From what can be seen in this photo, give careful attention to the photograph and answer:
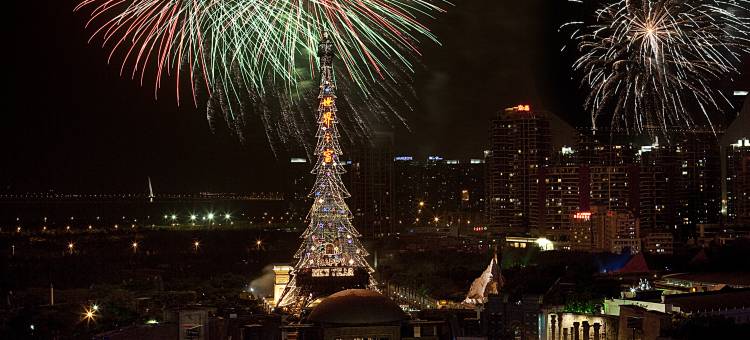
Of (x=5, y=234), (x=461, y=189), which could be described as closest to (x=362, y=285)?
(x=5, y=234)

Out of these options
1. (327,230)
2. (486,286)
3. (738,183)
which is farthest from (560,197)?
(327,230)

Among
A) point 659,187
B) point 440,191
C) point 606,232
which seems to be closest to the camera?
point 606,232

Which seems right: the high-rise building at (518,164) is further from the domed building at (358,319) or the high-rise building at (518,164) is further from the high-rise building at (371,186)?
the domed building at (358,319)

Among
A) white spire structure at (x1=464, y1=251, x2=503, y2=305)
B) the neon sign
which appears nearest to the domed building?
the neon sign

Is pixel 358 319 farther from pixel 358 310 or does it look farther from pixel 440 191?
pixel 440 191

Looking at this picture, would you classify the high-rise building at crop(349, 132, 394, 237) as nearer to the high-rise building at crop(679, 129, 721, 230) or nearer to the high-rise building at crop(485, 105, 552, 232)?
the high-rise building at crop(485, 105, 552, 232)
